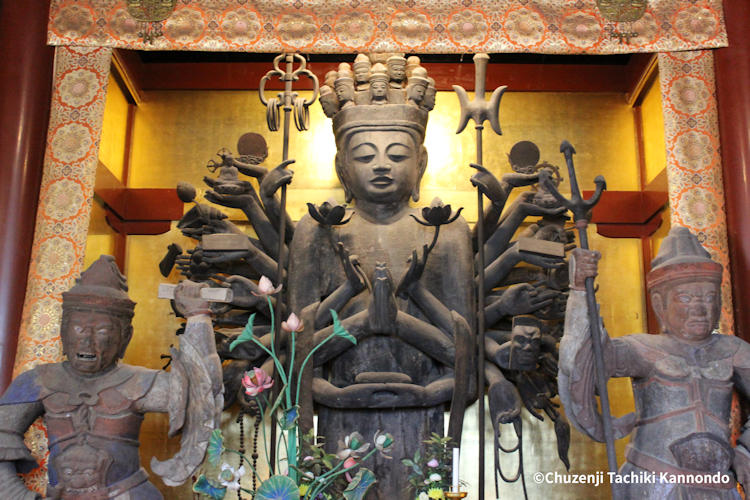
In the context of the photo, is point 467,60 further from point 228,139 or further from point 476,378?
point 476,378

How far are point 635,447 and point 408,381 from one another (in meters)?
1.53

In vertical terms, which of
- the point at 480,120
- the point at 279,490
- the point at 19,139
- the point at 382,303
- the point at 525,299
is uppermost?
the point at 480,120

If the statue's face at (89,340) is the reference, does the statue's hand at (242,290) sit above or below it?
above

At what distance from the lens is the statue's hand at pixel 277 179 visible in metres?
5.40

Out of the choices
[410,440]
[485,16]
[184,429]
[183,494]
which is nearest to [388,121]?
[485,16]

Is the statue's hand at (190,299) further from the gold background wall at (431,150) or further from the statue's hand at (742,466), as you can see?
the statue's hand at (742,466)

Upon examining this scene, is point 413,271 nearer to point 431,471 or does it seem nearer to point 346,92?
point 346,92

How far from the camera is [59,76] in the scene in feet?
18.4

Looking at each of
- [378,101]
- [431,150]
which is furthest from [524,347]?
[431,150]

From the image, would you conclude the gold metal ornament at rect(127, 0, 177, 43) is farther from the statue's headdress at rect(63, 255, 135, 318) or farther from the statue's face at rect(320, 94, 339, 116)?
the statue's headdress at rect(63, 255, 135, 318)

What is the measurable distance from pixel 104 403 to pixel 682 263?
306 centimetres

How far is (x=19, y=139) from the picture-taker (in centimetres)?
529

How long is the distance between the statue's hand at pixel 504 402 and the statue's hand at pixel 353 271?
1058 mm

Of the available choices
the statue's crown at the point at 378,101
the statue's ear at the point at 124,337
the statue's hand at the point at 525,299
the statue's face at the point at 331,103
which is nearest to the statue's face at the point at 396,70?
the statue's crown at the point at 378,101
